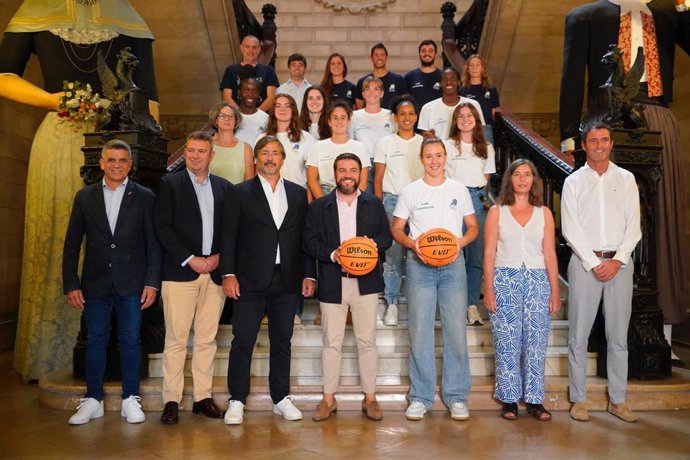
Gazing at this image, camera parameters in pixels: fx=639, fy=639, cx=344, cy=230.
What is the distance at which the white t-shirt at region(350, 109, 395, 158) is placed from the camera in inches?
230

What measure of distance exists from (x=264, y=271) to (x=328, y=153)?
143 cm

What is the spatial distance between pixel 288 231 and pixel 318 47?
24.7ft

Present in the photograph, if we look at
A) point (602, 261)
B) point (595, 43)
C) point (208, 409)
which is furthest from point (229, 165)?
point (595, 43)

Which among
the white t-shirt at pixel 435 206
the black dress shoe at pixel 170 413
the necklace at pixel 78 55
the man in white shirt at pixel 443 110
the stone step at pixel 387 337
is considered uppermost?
the necklace at pixel 78 55

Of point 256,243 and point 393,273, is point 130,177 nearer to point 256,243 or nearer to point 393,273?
point 256,243

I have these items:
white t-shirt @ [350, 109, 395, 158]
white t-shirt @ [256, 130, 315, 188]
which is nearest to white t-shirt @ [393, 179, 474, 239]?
white t-shirt @ [256, 130, 315, 188]

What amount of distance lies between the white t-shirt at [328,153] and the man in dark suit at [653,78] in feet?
5.32

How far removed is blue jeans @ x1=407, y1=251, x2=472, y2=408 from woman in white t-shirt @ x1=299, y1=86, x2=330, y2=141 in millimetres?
1934

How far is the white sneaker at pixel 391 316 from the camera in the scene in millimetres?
4992

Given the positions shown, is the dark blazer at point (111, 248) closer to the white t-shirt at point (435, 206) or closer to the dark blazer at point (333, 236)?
Result: the dark blazer at point (333, 236)

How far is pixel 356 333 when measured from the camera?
4195 millimetres

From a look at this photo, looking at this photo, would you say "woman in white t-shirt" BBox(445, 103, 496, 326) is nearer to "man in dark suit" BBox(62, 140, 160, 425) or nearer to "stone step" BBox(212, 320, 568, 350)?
"stone step" BBox(212, 320, 568, 350)

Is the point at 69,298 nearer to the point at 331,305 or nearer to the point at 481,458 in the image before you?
the point at 331,305

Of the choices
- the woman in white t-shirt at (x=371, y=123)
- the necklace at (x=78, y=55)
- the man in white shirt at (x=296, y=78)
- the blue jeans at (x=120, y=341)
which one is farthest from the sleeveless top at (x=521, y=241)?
the necklace at (x=78, y=55)
